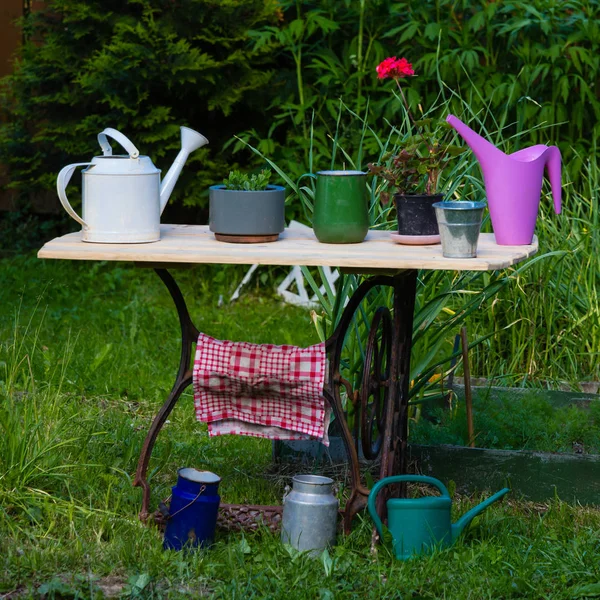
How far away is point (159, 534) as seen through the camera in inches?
109

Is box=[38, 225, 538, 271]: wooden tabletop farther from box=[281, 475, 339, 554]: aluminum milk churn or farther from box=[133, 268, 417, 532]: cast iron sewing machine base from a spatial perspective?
box=[281, 475, 339, 554]: aluminum milk churn

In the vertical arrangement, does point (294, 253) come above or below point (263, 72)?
below

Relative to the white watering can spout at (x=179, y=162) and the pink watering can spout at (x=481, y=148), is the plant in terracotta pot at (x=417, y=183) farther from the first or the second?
the white watering can spout at (x=179, y=162)

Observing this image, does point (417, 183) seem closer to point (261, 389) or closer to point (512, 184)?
point (512, 184)

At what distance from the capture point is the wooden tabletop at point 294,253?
2.41 m

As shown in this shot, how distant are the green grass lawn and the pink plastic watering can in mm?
811

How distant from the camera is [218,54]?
19.4ft

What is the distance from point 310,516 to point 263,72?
3.69 metres

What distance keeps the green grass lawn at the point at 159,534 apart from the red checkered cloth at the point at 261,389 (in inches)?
11.3

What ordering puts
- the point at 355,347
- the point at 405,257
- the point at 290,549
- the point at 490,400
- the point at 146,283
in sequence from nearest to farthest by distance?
1. the point at 405,257
2. the point at 290,549
3. the point at 355,347
4. the point at 490,400
5. the point at 146,283

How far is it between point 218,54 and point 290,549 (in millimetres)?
3884

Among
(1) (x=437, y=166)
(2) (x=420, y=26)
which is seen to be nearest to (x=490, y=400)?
(1) (x=437, y=166)

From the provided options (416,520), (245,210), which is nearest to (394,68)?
(245,210)

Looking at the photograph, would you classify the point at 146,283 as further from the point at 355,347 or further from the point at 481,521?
the point at 481,521
